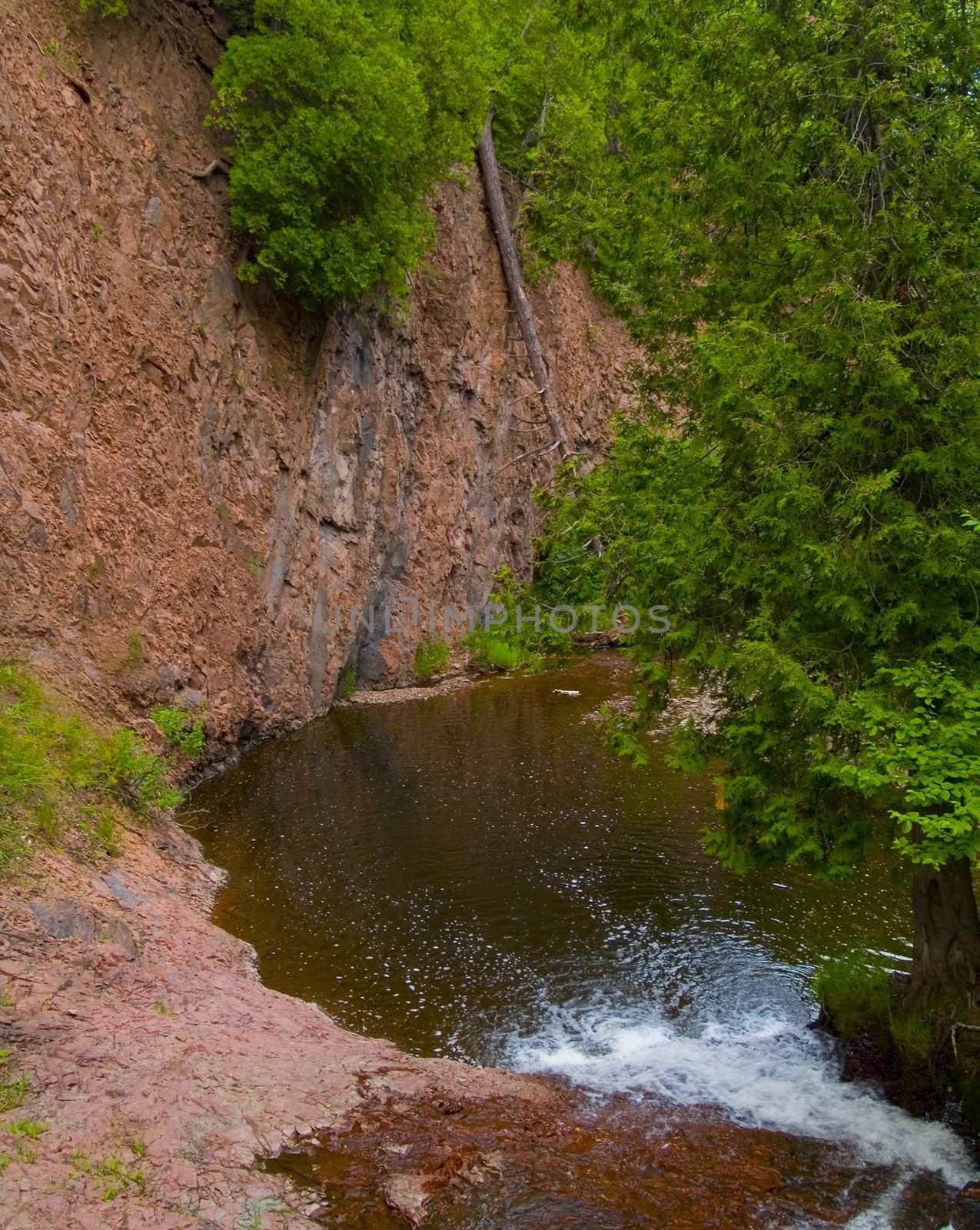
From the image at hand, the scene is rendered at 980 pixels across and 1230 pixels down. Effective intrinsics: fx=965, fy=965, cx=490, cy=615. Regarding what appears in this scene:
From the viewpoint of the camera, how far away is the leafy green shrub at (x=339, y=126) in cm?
1409

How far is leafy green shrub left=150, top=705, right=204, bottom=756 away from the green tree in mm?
6977

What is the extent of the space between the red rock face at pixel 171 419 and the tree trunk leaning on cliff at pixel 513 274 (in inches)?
113

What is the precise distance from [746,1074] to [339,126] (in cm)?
1333

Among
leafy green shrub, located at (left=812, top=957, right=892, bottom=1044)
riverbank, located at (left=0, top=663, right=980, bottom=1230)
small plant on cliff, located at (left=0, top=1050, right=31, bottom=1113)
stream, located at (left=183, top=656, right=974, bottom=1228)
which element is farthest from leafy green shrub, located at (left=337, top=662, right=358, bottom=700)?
small plant on cliff, located at (left=0, top=1050, right=31, bottom=1113)

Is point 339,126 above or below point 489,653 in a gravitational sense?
above

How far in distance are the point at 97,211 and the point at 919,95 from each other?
10.5 m

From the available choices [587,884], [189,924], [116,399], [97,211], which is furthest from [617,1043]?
[97,211]

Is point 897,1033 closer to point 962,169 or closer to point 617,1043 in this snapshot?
point 617,1043

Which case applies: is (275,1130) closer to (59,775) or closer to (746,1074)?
(746,1074)

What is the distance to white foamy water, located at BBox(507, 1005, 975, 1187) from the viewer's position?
605cm

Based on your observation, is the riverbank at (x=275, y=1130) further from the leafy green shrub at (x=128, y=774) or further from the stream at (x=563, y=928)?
the leafy green shrub at (x=128, y=774)

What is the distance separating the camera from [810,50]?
6660mm

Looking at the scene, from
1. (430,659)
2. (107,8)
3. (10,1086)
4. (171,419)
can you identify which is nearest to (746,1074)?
(10,1086)

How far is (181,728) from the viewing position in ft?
41.0
